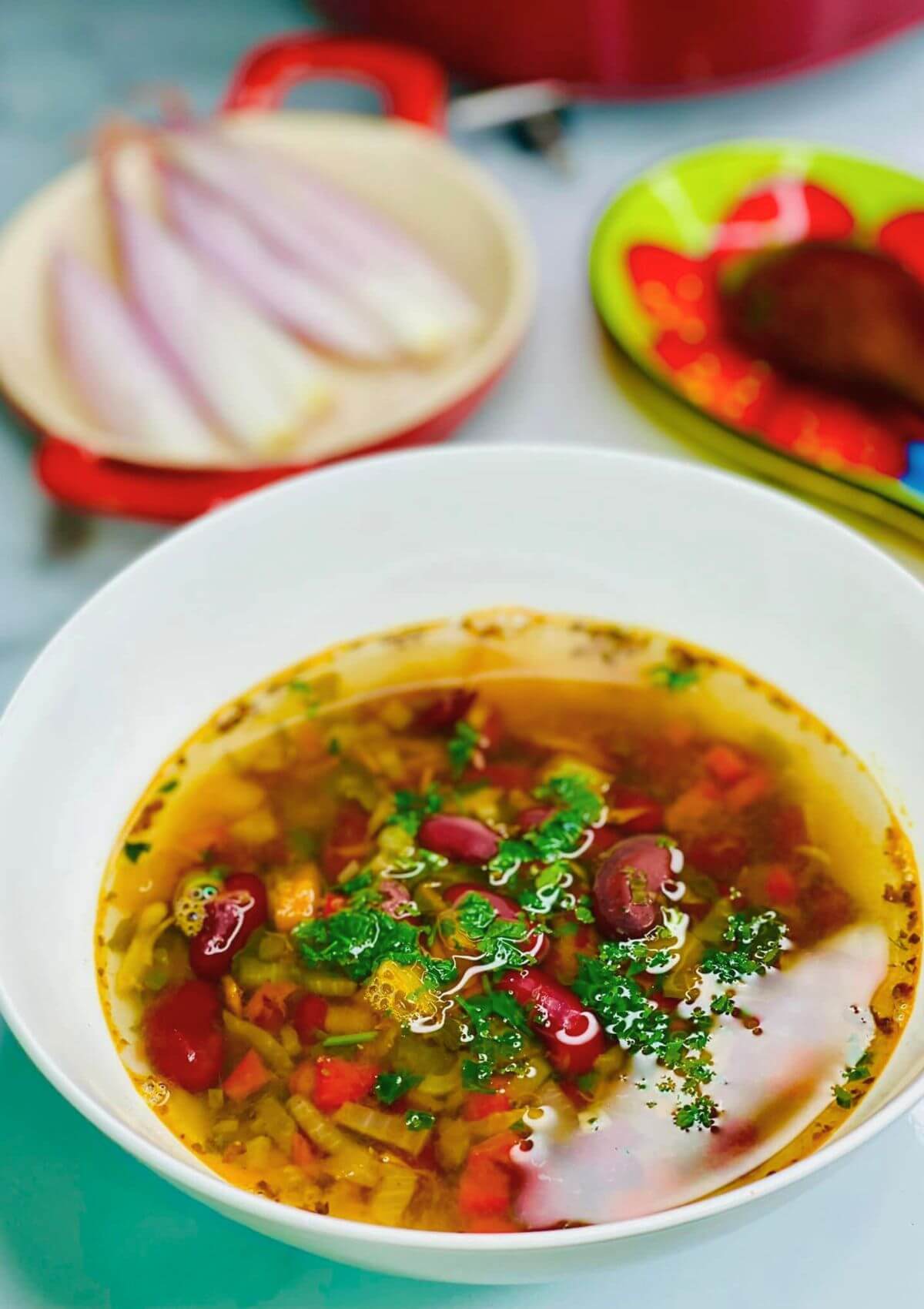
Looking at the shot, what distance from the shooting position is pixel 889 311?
1.30 meters

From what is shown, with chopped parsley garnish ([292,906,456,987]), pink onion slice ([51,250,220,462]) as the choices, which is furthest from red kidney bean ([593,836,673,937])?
pink onion slice ([51,250,220,462])

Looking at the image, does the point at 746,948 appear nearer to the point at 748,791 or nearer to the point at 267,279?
the point at 748,791

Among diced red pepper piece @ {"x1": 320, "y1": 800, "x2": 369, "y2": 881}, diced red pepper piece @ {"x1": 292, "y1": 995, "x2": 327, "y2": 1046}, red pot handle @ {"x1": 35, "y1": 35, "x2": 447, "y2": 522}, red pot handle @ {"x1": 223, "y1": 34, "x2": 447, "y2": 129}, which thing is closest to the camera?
diced red pepper piece @ {"x1": 292, "y1": 995, "x2": 327, "y2": 1046}

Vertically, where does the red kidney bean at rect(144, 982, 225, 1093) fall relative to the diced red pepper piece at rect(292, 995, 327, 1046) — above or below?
below

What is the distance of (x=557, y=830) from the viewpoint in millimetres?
955

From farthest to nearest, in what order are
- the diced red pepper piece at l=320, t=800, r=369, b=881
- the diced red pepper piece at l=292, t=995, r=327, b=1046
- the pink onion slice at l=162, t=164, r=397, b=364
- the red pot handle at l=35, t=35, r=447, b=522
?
the pink onion slice at l=162, t=164, r=397, b=364 < the red pot handle at l=35, t=35, r=447, b=522 < the diced red pepper piece at l=320, t=800, r=369, b=881 < the diced red pepper piece at l=292, t=995, r=327, b=1046

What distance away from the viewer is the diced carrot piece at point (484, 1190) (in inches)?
30.3

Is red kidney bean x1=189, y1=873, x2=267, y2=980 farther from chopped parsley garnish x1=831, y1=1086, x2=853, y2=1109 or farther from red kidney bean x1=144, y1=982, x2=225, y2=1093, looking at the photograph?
chopped parsley garnish x1=831, y1=1086, x2=853, y2=1109

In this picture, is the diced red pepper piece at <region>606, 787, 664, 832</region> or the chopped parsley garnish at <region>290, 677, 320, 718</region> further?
the chopped parsley garnish at <region>290, 677, 320, 718</region>

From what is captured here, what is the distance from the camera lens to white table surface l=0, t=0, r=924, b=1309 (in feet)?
2.64

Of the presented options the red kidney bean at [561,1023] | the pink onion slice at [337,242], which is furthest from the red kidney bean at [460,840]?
the pink onion slice at [337,242]

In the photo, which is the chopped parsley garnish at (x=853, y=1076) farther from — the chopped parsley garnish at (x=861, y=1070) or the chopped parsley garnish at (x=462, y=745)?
the chopped parsley garnish at (x=462, y=745)

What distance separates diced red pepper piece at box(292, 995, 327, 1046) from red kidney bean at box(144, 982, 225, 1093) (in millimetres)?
47

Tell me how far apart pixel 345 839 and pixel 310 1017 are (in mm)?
149
